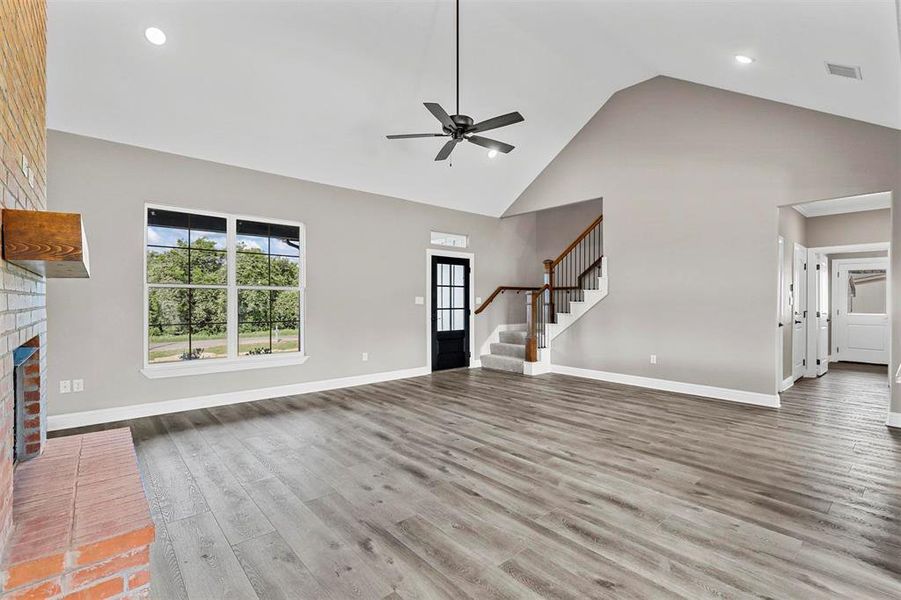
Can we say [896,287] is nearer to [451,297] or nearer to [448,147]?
[448,147]

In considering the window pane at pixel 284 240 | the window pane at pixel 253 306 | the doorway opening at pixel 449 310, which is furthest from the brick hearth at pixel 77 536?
the doorway opening at pixel 449 310

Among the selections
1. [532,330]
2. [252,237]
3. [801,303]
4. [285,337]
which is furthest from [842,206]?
[252,237]

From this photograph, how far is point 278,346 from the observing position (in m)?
5.54

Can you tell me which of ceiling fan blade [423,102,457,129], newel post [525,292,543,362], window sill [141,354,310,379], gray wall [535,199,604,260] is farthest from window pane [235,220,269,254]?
gray wall [535,199,604,260]

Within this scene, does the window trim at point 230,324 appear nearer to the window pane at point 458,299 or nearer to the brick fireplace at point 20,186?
the brick fireplace at point 20,186

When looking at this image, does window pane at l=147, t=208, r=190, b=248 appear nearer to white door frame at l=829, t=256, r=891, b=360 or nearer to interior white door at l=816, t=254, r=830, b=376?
interior white door at l=816, t=254, r=830, b=376

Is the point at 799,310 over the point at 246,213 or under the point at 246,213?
under

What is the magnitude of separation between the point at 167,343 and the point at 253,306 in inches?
39.5

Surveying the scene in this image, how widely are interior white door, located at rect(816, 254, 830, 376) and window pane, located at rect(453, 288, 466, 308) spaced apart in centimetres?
602

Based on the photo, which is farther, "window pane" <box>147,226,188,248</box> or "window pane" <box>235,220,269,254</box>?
"window pane" <box>235,220,269,254</box>

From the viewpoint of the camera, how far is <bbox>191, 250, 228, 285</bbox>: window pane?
4.91 m

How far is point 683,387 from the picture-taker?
5.65 m

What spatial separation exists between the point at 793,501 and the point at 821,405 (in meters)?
3.30

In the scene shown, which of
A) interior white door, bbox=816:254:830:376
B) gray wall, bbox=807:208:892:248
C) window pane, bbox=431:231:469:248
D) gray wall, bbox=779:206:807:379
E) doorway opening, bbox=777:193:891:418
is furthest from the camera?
window pane, bbox=431:231:469:248
